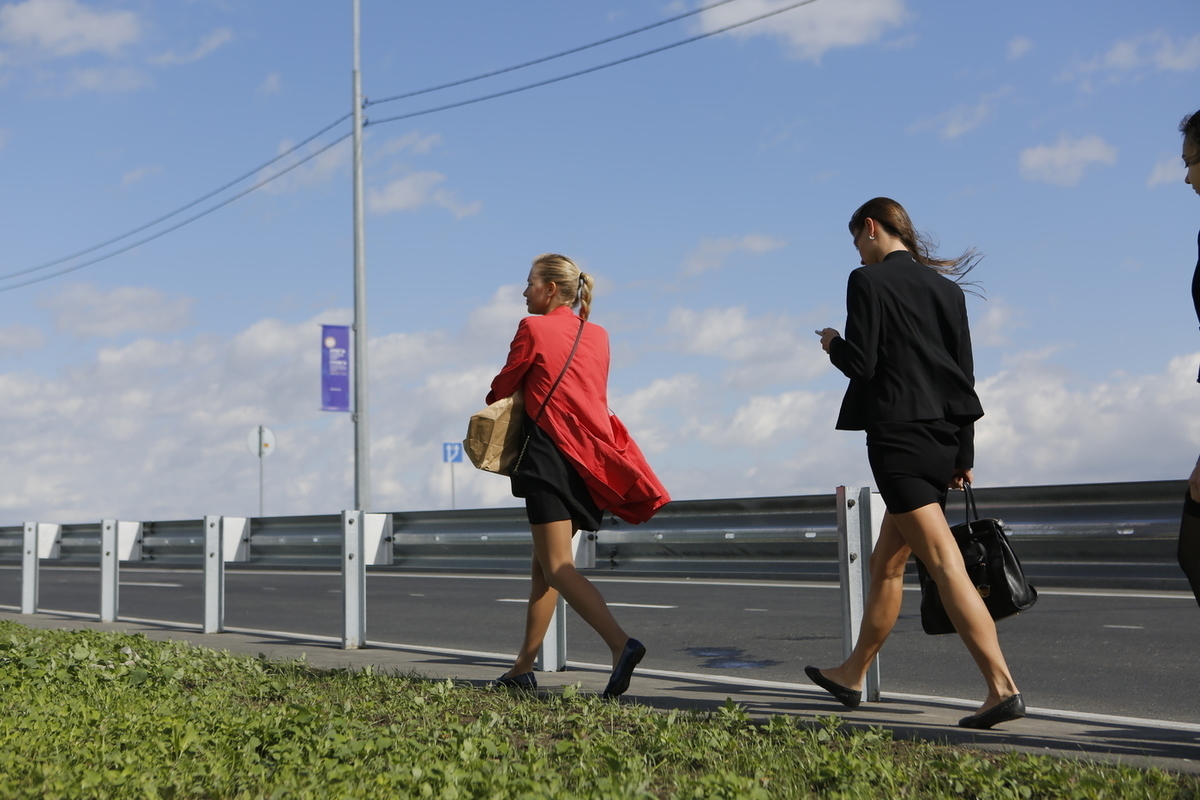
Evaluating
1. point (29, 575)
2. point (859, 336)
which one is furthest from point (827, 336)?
point (29, 575)

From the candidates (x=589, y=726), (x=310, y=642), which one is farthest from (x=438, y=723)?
(x=310, y=642)

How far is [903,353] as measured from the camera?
427 centimetres

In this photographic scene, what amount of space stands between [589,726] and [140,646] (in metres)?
3.50

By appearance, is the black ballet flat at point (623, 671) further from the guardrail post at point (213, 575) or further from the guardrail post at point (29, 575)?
the guardrail post at point (29, 575)

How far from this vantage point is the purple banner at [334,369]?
22.1m

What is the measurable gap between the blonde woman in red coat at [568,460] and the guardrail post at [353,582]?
2636mm

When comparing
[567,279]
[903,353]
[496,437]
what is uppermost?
[567,279]

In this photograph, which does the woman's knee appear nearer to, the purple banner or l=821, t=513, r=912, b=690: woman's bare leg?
l=821, t=513, r=912, b=690: woman's bare leg

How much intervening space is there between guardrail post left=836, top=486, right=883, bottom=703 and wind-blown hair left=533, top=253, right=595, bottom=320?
55.6 inches

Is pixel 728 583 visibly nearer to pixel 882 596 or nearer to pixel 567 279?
pixel 567 279

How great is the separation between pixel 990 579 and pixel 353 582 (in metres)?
4.58

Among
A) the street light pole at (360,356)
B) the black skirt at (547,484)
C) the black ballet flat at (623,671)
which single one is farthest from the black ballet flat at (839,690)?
the street light pole at (360,356)

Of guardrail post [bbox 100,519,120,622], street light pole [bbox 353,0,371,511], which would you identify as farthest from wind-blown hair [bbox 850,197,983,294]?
street light pole [bbox 353,0,371,511]

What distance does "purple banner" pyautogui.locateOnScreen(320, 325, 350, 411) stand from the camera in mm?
22078
